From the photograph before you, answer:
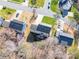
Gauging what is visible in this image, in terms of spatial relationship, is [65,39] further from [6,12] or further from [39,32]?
[6,12]

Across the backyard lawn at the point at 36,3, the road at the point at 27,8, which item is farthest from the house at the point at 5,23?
the backyard lawn at the point at 36,3

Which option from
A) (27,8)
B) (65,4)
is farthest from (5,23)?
(65,4)

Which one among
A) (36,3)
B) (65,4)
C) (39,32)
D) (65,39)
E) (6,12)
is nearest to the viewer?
(65,39)

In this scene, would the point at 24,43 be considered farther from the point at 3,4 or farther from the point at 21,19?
the point at 3,4

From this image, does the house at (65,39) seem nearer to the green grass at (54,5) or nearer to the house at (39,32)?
the house at (39,32)

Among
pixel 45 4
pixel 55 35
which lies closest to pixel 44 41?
pixel 55 35

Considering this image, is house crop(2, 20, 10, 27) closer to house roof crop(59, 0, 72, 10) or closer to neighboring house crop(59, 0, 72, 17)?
neighboring house crop(59, 0, 72, 17)
